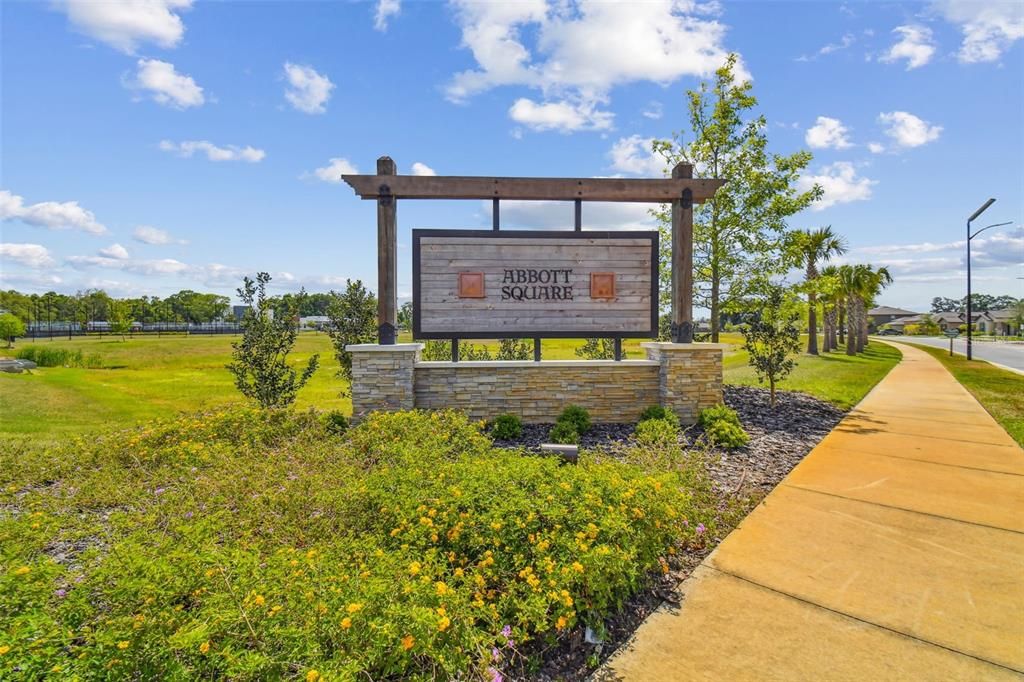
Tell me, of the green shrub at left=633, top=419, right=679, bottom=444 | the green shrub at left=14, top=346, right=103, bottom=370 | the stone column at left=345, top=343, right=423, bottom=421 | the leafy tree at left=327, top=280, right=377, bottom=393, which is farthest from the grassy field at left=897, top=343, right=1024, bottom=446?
the green shrub at left=14, top=346, right=103, bottom=370

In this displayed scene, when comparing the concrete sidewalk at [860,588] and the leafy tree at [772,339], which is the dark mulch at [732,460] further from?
the leafy tree at [772,339]

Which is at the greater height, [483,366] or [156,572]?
[483,366]

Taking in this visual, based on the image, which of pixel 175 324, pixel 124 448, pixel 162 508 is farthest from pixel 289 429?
pixel 175 324

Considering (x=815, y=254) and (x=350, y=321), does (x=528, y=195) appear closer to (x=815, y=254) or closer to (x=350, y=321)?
(x=350, y=321)

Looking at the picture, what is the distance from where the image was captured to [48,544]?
132 inches

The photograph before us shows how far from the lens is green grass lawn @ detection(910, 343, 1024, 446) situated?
25.1 feet

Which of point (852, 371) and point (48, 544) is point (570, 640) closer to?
point (48, 544)

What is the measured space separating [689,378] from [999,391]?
376 inches

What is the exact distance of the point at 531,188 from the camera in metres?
7.60

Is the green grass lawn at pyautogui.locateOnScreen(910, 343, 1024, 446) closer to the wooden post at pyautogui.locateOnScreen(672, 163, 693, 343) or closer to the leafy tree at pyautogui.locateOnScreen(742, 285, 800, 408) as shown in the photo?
the leafy tree at pyautogui.locateOnScreen(742, 285, 800, 408)

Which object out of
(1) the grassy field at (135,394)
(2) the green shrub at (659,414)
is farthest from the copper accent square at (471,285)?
(1) the grassy field at (135,394)

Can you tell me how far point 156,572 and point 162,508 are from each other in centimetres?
172

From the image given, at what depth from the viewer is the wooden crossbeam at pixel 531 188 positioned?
289 inches

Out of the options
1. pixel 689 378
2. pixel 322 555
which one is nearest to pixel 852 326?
pixel 689 378
